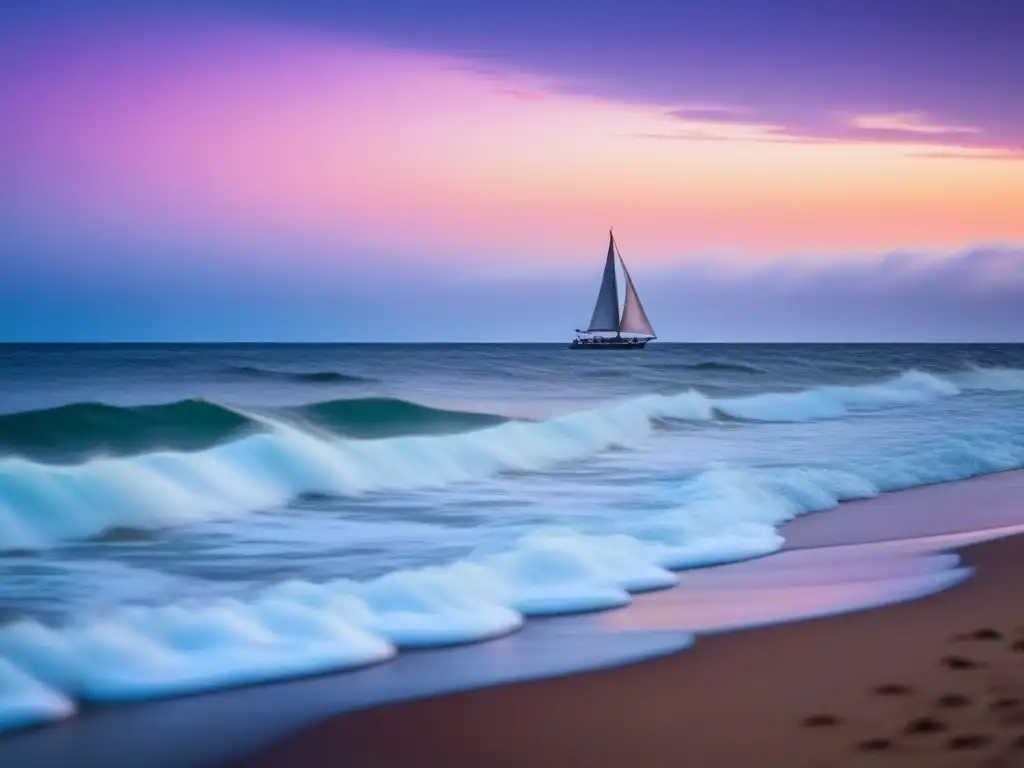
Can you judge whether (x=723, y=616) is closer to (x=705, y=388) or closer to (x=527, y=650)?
(x=527, y=650)

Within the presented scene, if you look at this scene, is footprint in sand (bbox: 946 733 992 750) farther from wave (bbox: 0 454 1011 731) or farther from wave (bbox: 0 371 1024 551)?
wave (bbox: 0 371 1024 551)

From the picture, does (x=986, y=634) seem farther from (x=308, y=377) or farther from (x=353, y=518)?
(x=308, y=377)

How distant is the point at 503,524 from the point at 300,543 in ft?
5.21

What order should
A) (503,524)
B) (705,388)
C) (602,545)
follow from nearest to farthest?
(602,545) < (503,524) < (705,388)

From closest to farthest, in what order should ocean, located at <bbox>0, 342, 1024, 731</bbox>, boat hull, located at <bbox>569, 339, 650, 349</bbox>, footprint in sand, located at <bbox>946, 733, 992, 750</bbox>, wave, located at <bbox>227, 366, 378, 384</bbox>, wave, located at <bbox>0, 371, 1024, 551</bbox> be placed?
footprint in sand, located at <bbox>946, 733, 992, 750</bbox>
ocean, located at <bbox>0, 342, 1024, 731</bbox>
wave, located at <bbox>0, 371, 1024, 551</bbox>
wave, located at <bbox>227, 366, 378, 384</bbox>
boat hull, located at <bbox>569, 339, 650, 349</bbox>

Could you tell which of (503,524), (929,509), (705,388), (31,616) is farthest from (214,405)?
(705,388)

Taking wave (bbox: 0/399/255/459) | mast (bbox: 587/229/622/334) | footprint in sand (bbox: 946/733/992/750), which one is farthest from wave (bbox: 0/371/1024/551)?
mast (bbox: 587/229/622/334)

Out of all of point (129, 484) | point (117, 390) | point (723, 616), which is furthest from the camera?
point (117, 390)

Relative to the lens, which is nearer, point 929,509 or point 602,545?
point 602,545

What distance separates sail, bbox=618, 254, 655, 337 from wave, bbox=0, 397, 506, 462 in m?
46.1

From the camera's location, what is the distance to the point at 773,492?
393 inches

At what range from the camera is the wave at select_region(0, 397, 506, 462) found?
14133 millimetres

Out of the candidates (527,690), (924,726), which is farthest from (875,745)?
(527,690)

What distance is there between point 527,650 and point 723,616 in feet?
3.65
